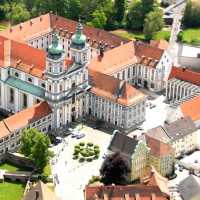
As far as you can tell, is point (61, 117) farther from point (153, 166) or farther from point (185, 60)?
point (185, 60)

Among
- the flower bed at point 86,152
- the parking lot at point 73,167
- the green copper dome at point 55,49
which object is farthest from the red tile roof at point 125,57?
the flower bed at point 86,152

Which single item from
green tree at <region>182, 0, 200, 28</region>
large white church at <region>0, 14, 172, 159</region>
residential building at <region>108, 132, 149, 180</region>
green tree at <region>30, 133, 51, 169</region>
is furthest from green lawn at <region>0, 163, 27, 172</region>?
green tree at <region>182, 0, 200, 28</region>

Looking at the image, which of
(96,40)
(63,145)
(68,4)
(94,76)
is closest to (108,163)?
(63,145)

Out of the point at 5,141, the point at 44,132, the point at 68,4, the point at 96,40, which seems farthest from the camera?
the point at 68,4

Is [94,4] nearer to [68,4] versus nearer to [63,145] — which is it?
[68,4]

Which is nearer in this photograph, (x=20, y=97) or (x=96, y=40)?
(x=20, y=97)

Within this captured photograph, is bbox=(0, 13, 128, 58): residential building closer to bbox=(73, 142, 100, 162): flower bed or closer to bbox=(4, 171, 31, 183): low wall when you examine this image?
bbox=(73, 142, 100, 162): flower bed

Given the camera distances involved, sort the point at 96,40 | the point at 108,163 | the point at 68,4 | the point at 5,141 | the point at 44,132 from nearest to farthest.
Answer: the point at 108,163
the point at 5,141
the point at 44,132
the point at 96,40
the point at 68,4
